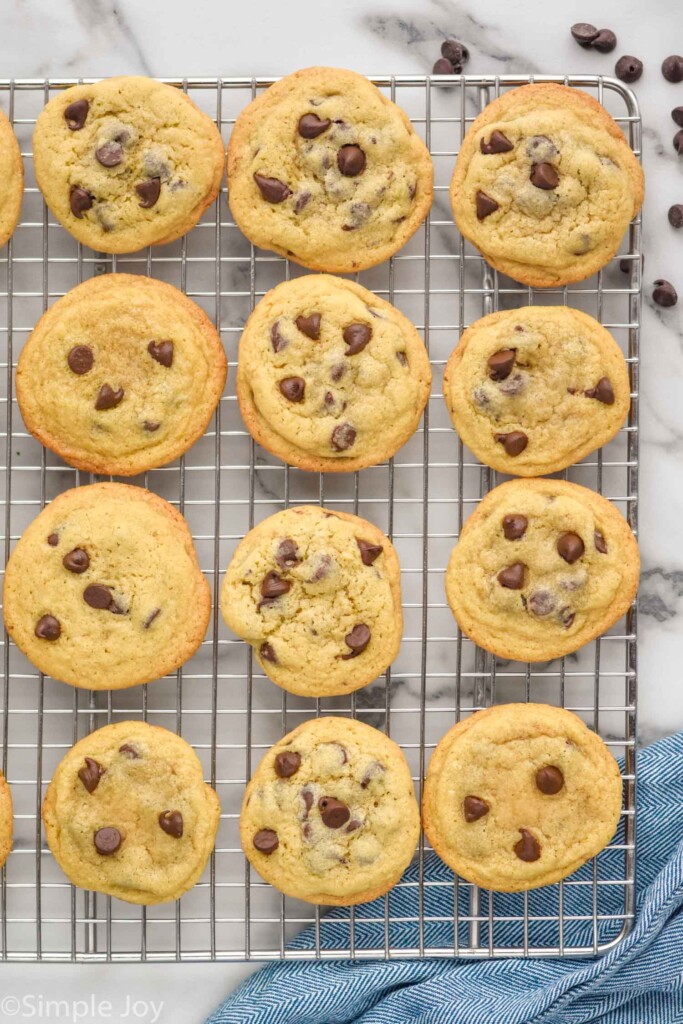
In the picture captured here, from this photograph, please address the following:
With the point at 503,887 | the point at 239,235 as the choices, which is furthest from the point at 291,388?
the point at 503,887

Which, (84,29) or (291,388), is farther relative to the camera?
(84,29)

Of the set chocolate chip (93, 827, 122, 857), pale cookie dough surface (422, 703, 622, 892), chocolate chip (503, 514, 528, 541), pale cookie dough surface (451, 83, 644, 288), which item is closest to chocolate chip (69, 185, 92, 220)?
pale cookie dough surface (451, 83, 644, 288)

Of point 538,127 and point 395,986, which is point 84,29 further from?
point 395,986

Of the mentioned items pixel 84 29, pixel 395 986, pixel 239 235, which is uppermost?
pixel 84 29

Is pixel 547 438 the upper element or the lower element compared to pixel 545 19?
lower

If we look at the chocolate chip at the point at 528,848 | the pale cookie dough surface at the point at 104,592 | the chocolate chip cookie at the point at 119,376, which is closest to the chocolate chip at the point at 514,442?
the chocolate chip cookie at the point at 119,376

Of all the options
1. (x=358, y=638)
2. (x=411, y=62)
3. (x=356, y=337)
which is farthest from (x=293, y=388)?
(x=411, y=62)

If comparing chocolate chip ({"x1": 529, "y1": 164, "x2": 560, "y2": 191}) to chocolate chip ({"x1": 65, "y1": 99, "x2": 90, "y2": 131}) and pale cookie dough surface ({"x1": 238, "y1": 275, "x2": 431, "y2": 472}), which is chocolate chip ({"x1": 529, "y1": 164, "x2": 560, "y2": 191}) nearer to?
pale cookie dough surface ({"x1": 238, "y1": 275, "x2": 431, "y2": 472})

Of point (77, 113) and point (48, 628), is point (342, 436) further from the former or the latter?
point (77, 113)
